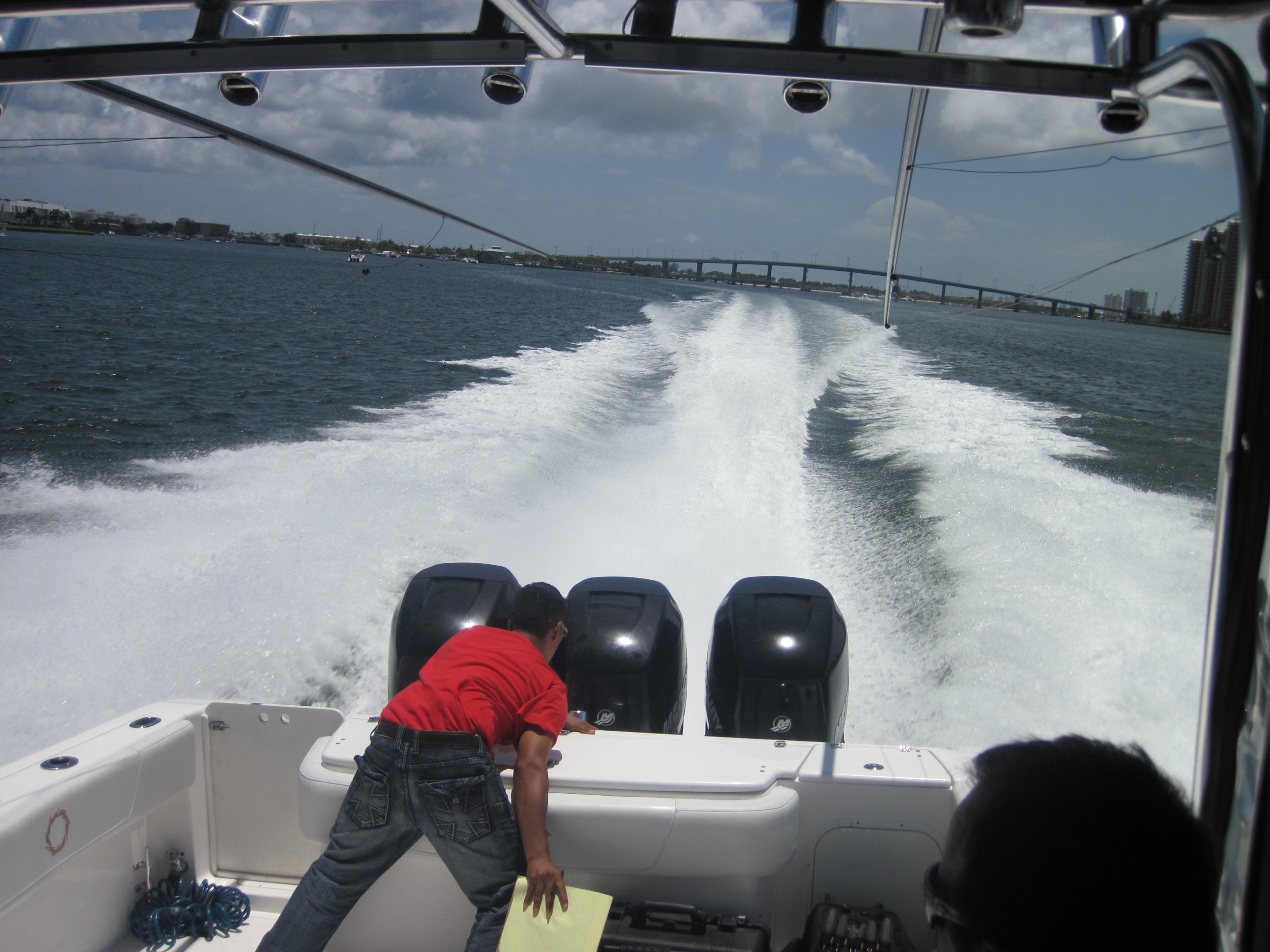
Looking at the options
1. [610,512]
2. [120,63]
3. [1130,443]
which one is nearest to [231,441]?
[610,512]

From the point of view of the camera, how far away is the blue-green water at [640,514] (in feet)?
13.8

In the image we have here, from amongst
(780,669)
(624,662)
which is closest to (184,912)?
(624,662)

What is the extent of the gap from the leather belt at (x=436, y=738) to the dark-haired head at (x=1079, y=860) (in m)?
1.34

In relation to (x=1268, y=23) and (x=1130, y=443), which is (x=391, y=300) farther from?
(x=1268, y=23)

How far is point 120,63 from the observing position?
190 centimetres

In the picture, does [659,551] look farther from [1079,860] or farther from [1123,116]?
[1079,860]

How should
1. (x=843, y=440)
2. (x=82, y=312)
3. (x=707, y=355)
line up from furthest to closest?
(x=82, y=312)
(x=707, y=355)
(x=843, y=440)

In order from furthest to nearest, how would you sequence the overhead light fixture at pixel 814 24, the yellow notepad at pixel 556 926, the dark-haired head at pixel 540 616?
the dark-haired head at pixel 540 616 → the yellow notepad at pixel 556 926 → the overhead light fixture at pixel 814 24

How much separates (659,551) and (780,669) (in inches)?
121

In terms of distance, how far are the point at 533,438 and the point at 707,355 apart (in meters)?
4.83

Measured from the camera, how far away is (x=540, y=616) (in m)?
2.24

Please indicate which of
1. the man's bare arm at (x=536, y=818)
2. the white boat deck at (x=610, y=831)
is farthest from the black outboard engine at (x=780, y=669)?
the man's bare arm at (x=536, y=818)

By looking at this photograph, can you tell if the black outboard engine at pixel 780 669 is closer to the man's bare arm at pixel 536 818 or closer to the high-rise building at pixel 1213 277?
the man's bare arm at pixel 536 818

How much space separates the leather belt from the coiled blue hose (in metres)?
0.91
